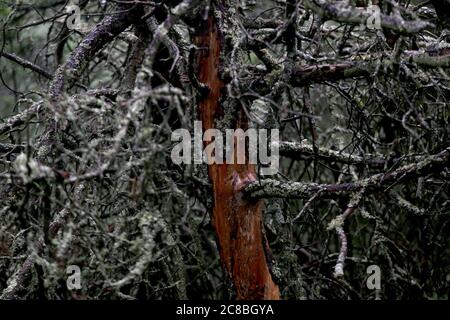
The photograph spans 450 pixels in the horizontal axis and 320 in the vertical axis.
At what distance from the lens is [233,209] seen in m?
2.86

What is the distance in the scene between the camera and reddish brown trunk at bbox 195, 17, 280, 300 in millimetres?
2822

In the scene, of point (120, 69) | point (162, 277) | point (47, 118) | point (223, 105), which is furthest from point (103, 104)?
point (120, 69)

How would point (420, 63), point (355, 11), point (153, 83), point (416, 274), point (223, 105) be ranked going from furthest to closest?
point (416, 274) < point (153, 83) < point (223, 105) < point (420, 63) < point (355, 11)

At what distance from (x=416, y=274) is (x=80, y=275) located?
2.98 meters

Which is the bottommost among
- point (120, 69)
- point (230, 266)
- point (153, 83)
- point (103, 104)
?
point (230, 266)

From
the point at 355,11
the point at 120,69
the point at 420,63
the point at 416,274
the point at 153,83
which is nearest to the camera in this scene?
the point at 355,11

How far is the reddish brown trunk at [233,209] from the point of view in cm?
282

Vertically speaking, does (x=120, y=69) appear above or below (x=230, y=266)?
above

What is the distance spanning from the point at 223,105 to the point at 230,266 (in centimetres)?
69

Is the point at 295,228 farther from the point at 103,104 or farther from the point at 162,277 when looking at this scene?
the point at 103,104

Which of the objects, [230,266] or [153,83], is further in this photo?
[153,83]
